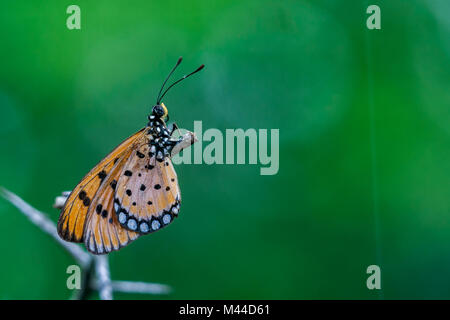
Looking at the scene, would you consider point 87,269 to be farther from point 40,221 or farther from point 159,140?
point 159,140

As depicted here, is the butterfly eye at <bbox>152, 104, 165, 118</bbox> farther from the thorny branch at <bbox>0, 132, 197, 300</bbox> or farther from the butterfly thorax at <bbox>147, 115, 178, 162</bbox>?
the thorny branch at <bbox>0, 132, 197, 300</bbox>

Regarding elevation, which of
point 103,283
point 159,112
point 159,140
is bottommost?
point 103,283

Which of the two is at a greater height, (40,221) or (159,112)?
(159,112)

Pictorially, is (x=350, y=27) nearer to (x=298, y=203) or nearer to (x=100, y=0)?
(x=298, y=203)

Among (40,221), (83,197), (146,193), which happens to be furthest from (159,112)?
(40,221)

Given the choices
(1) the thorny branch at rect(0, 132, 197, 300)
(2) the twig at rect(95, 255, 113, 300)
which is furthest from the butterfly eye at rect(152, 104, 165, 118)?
(2) the twig at rect(95, 255, 113, 300)

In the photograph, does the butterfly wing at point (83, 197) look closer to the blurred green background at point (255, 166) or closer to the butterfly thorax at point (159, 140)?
the butterfly thorax at point (159, 140)

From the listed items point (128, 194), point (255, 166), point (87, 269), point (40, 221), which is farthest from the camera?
point (255, 166)
